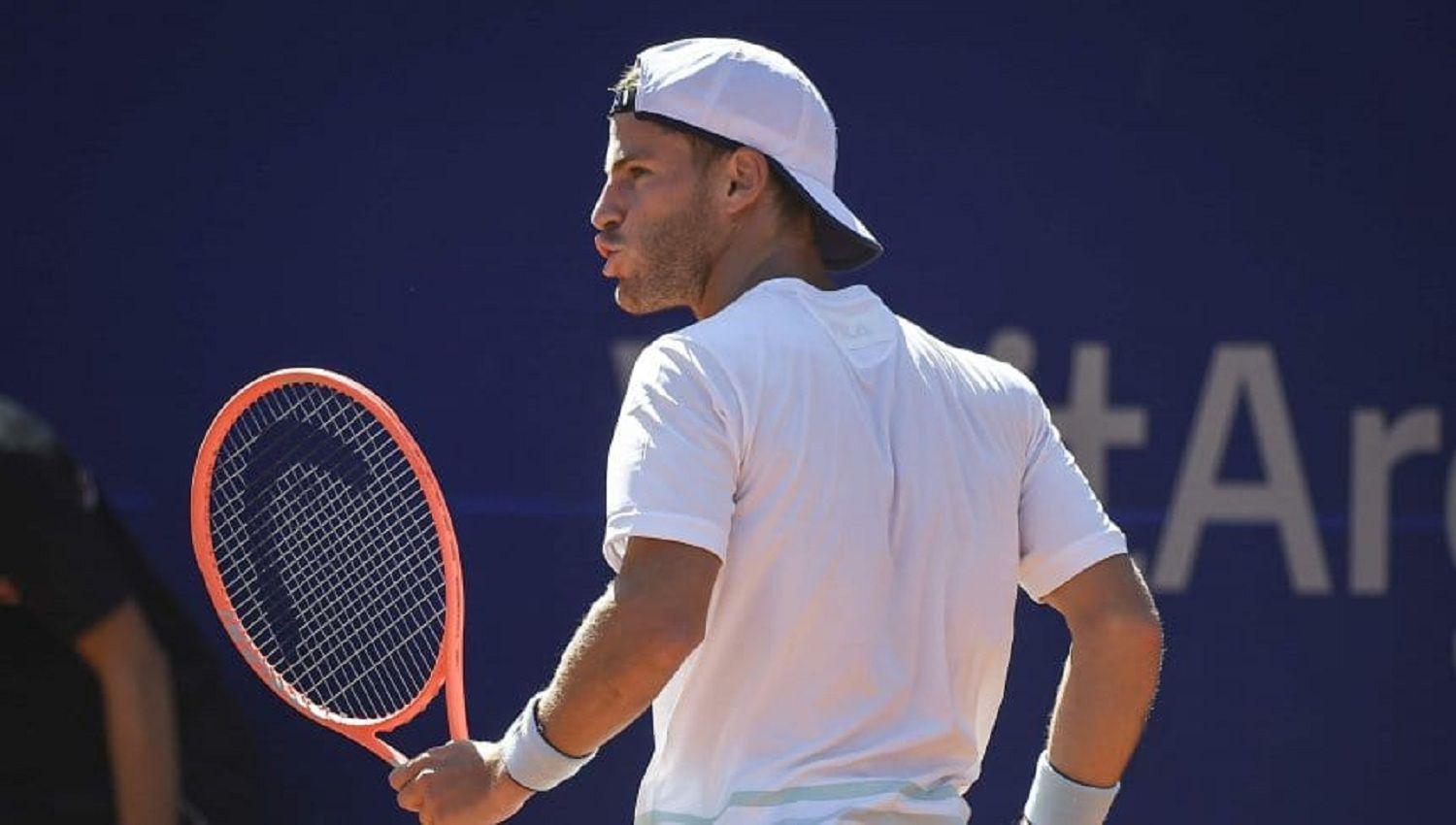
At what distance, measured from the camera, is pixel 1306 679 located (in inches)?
188

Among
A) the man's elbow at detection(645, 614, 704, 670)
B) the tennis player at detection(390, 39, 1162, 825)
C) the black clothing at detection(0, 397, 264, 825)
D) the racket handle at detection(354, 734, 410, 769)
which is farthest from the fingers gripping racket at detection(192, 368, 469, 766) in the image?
the man's elbow at detection(645, 614, 704, 670)

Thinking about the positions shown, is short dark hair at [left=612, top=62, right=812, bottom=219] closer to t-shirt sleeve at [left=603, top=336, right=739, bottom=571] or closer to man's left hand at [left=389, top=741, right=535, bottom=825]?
t-shirt sleeve at [left=603, top=336, right=739, bottom=571]

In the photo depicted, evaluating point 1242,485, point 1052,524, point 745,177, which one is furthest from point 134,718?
point 1242,485

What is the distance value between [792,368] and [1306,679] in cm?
251

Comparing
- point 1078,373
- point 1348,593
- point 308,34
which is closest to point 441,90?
point 308,34

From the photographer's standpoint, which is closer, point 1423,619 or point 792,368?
point 792,368

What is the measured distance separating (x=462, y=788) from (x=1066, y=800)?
0.66m

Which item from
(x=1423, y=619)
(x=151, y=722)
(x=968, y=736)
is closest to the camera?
(x=151, y=722)

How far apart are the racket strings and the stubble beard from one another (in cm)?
130

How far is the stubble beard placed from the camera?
9.13ft

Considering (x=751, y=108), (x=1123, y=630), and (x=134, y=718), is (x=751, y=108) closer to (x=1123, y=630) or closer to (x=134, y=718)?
(x=1123, y=630)

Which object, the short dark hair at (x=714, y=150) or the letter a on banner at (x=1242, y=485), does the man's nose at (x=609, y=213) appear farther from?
the letter a on banner at (x=1242, y=485)

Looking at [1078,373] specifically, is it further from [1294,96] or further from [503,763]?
[503,763]

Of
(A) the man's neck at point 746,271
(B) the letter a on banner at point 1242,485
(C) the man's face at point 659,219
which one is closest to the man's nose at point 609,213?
(C) the man's face at point 659,219
